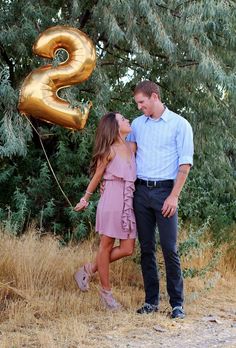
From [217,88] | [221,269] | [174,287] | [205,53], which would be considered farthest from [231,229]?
[174,287]

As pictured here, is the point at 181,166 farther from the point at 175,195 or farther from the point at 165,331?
the point at 165,331

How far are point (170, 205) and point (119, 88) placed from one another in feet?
11.9

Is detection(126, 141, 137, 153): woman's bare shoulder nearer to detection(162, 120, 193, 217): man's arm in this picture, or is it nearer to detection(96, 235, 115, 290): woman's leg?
detection(162, 120, 193, 217): man's arm

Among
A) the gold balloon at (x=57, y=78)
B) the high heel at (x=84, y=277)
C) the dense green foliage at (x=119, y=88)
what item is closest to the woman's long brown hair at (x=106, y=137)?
the gold balloon at (x=57, y=78)

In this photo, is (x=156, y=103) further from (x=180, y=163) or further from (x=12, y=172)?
(x=12, y=172)

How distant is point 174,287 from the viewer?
18.4ft

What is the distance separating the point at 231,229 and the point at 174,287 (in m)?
3.47

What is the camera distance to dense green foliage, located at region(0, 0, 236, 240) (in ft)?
23.7

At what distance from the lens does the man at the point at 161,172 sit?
5.41m

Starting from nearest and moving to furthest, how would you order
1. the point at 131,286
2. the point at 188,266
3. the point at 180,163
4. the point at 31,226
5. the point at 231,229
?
1. the point at 180,163
2. the point at 131,286
3. the point at 188,266
4. the point at 31,226
5. the point at 231,229

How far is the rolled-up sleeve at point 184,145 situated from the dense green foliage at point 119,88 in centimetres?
191

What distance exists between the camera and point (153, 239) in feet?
18.6

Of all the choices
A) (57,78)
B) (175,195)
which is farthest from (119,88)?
(175,195)

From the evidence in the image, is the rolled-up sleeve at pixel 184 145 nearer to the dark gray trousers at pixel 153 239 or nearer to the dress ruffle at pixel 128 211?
the dark gray trousers at pixel 153 239
